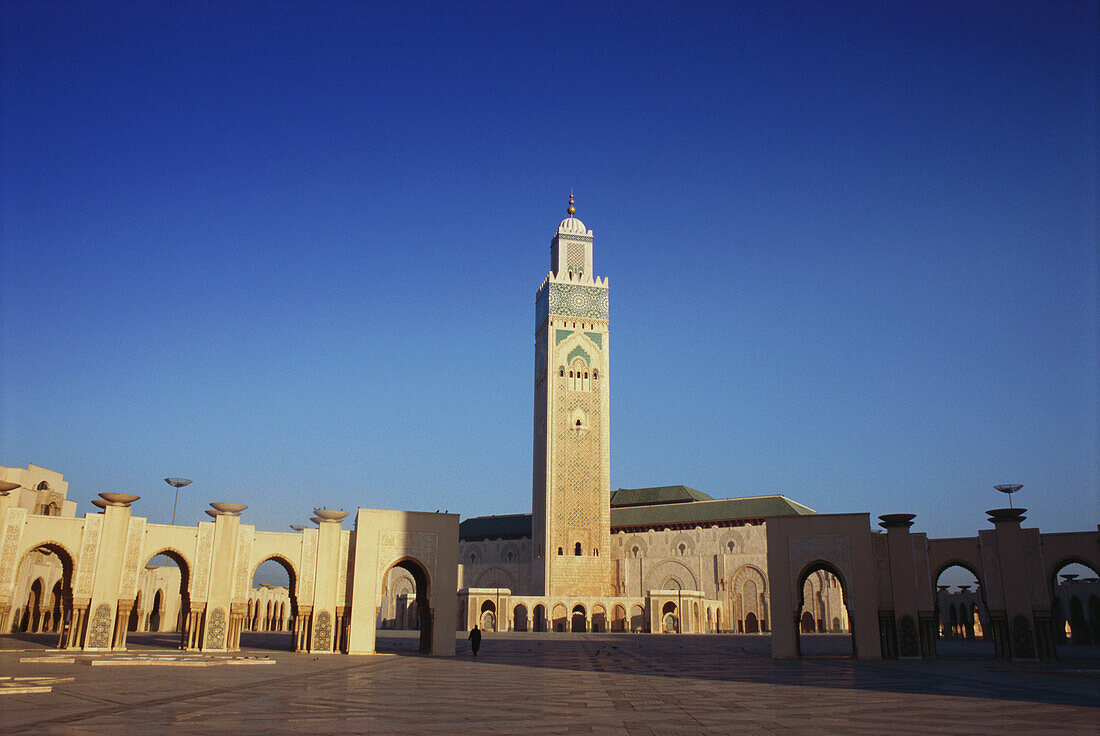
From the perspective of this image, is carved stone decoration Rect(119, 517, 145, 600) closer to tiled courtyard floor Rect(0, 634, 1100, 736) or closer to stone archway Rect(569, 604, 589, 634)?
tiled courtyard floor Rect(0, 634, 1100, 736)

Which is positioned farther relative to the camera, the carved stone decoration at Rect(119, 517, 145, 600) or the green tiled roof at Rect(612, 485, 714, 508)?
the green tiled roof at Rect(612, 485, 714, 508)

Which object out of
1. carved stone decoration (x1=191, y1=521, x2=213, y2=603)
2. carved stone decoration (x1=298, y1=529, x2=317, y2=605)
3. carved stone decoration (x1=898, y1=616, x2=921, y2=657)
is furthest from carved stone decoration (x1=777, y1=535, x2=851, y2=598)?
carved stone decoration (x1=191, y1=521, x2=213, y2=603)

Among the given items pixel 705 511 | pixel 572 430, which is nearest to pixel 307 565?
pixel 572 430

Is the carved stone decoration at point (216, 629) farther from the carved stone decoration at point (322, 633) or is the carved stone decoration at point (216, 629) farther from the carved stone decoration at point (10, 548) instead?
the carved stone decoration at point (10, 548)

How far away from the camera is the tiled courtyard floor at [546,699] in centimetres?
674

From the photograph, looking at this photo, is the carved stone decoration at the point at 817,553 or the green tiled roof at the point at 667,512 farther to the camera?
the green tiled roof at the point at 667,512

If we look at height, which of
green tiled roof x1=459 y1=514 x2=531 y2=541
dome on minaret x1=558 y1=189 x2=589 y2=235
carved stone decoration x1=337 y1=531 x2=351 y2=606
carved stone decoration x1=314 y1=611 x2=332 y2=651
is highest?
dome on minaret x1=558 y1=189 x2=589 y2=235

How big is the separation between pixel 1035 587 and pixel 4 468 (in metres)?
30.1

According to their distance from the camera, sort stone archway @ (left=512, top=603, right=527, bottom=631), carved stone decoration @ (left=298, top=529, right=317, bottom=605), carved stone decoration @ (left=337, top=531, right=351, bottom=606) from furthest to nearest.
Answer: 1. stone archway @ (left=512, top=603, right=527, bottom=631)
2. carved stone decoration @ (left=337, top=531, right=351, bottom=606)
3. carved stone decoration @ (left=298, top=529, right=317, bottom=605)

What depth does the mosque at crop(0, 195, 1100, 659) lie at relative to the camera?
1784 cm

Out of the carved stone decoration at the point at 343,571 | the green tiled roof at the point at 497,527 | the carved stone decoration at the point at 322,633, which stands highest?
the green tiled roof at the point at 497,527

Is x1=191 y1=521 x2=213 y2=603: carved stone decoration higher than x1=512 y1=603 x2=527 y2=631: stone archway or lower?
higher

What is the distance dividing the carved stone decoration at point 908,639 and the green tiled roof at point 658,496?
104 feet

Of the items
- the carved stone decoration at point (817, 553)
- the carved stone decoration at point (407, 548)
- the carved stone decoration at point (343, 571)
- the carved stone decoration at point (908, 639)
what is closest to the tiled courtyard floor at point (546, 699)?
the carved stone decoration at point (908, 639)
